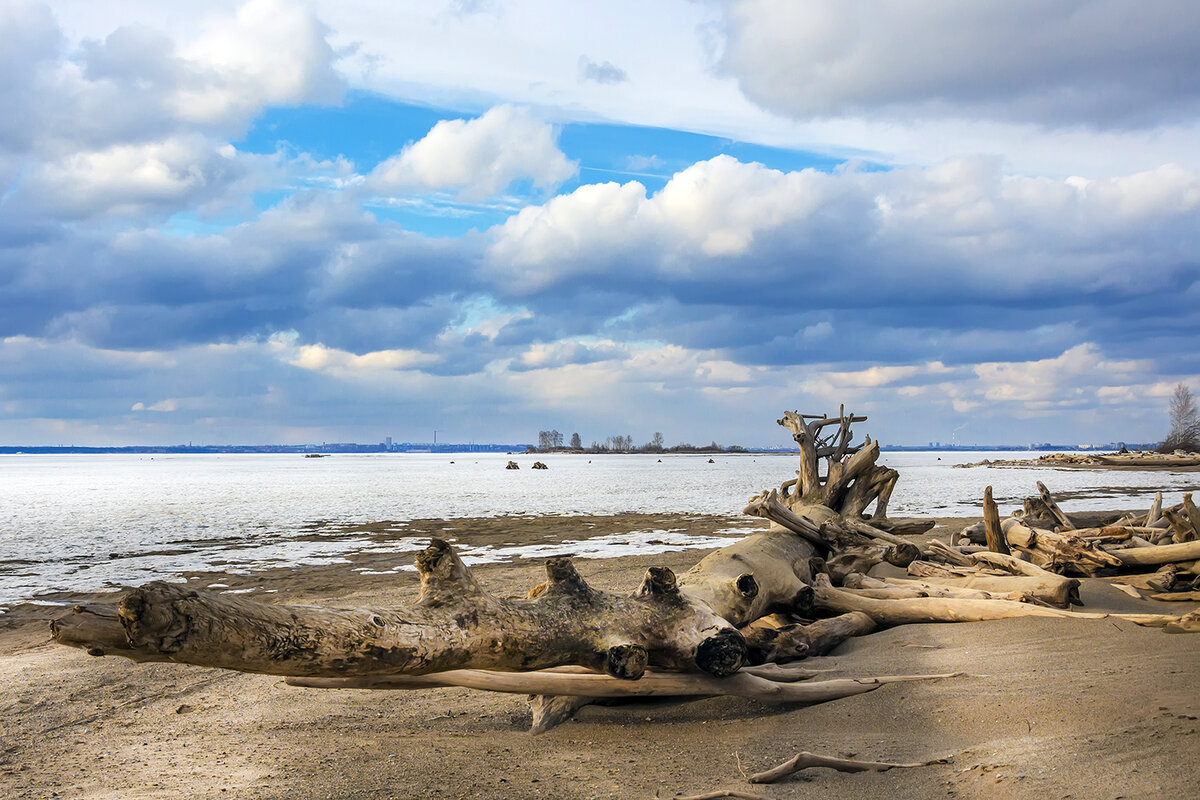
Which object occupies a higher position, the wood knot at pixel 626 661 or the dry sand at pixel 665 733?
the wood knot at pixel 626 661

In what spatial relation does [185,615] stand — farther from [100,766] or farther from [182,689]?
[182,689]

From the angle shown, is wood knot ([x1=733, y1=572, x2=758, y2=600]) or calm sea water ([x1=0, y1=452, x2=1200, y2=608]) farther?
calm sea water ([x1=0, y1=452, x2=1200, y2=608])

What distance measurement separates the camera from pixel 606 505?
3319cm

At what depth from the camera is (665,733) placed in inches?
192

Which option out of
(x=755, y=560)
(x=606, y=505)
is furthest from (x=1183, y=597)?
(x=606, y=505)

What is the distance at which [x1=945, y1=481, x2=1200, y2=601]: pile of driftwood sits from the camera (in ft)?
29.2

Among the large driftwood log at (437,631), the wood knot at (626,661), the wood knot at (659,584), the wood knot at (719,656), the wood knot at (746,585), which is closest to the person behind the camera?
the large driftwood log at (437,631)

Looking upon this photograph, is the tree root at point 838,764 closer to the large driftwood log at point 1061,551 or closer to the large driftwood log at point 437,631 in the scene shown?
the large driftwood log at point 437,631

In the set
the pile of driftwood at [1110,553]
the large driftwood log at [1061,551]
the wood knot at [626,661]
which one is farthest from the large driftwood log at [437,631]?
the large driftwood log at [1061,551]

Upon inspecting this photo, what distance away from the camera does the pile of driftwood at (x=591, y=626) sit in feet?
11.1

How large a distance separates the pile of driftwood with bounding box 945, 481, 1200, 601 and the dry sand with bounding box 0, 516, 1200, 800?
10.5 feet

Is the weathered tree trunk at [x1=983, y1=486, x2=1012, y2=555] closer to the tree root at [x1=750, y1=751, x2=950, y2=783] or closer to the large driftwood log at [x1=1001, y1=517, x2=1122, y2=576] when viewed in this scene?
the large driftwood log at [x1=1001, y1=517, x2=1122, y2=576]

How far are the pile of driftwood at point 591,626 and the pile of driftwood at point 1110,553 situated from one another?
63mm

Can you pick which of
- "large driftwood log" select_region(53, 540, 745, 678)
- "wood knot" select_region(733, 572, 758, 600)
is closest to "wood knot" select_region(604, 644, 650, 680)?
"large driftwood log" select_region(53, 540, 745, 678)
